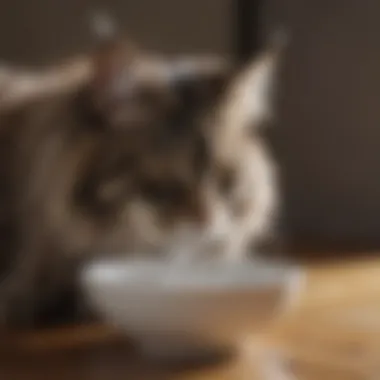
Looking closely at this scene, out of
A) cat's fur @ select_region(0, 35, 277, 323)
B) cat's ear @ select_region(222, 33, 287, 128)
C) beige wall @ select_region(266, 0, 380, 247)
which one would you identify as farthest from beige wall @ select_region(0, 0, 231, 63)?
cat's fur @ select_region(0, 35, 277, 323)

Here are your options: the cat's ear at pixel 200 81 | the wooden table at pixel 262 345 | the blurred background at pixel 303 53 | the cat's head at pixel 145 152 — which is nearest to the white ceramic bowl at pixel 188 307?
the wooden table at pixel 262 345

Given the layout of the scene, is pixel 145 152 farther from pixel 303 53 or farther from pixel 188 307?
pixel 303 53

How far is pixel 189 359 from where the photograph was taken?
96cm

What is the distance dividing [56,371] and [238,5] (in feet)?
3.27

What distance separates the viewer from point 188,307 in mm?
917

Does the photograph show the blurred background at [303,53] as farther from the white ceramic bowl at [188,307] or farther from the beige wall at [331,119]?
the white ceramic bowl at [188,307]

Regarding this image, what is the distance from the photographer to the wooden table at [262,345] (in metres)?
0.92

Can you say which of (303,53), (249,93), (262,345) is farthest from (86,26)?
(262,345)

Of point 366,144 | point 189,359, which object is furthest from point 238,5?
point 189,359

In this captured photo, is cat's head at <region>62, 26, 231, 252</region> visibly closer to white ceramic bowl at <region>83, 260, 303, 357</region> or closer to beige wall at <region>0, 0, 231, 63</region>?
white ceramic bowl at <region>83, 260, 303, 357</region>

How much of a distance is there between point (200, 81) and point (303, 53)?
629mm

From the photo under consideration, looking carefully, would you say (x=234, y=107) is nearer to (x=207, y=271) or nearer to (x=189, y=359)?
(x=207, y=271)

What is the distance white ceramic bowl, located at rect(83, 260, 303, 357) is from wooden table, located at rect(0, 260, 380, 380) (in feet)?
0.09

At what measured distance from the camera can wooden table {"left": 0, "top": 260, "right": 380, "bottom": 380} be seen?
92 centimetres
